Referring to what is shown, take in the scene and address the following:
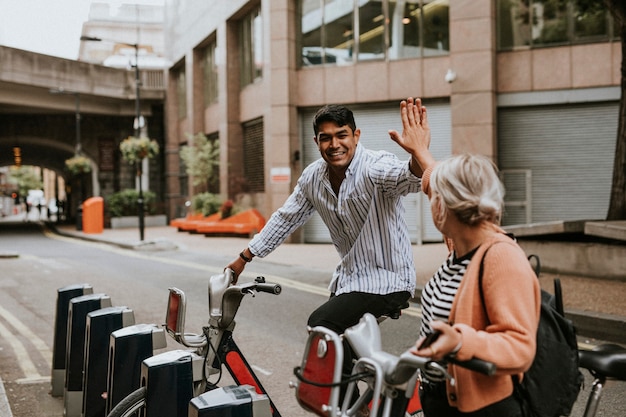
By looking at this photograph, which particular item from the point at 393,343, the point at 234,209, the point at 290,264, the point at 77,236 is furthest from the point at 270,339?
the point at 77,236

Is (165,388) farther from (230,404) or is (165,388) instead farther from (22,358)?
(22,358)

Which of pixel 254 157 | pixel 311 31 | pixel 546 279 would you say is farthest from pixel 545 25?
pixel 254 157

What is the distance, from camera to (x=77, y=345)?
191 inches

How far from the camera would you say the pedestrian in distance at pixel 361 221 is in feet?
10.6

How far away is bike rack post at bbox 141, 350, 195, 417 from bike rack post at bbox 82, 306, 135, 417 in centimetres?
128

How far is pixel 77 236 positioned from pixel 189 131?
7920 mm

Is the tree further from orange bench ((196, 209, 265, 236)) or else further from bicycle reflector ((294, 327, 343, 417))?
bicycle reflector ((294, 327, 343, 417))

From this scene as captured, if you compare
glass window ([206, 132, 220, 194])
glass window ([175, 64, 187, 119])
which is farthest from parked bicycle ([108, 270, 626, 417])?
glass window ([175, 64, 187, 119])

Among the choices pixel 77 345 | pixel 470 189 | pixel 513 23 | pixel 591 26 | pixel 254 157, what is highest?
pixel 513 23

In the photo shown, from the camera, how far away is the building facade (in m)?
18.8

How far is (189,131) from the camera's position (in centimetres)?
3322

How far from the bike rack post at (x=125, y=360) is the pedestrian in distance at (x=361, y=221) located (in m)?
1.13

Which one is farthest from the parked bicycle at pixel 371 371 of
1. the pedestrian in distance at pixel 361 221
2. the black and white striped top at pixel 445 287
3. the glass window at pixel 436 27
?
the glass window at pixel 436 27

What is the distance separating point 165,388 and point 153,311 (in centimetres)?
609
